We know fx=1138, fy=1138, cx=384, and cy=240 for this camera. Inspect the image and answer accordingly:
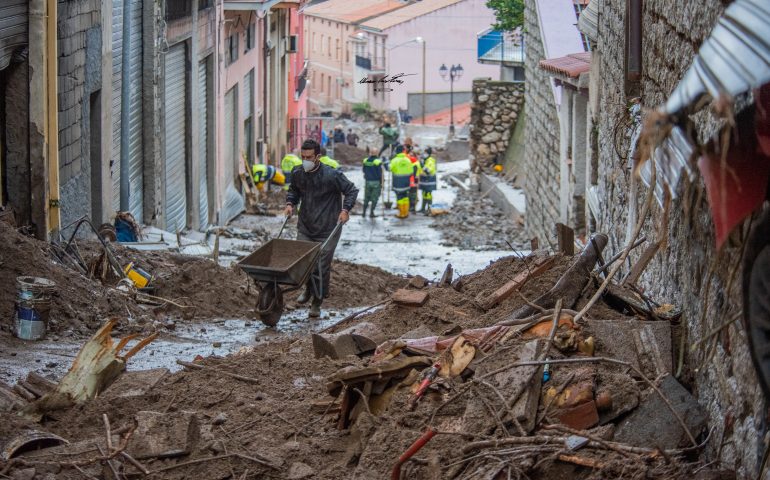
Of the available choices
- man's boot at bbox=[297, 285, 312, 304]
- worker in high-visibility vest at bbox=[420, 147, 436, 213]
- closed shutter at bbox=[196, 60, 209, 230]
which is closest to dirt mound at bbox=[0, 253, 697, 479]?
man's boot at bbox=[297, 285, 312, 304]

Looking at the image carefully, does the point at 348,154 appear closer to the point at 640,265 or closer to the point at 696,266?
the point at 640,265

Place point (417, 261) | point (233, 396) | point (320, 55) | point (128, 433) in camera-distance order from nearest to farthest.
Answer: point (128, 433), point (233, 396), point (417, 261), point (320, 55)

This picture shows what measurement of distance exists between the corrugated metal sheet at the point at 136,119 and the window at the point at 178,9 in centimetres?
154

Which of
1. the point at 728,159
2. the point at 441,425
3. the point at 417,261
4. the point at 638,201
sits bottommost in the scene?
the point at 417,261

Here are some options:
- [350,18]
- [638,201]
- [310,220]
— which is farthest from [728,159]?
[350,18]

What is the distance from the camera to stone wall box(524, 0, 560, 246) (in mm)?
16984

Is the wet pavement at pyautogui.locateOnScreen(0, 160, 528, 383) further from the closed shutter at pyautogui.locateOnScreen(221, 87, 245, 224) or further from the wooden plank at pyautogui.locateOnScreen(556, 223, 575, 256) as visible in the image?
the wooden plank at pyautogui.locateOnScreen(556, 223, 575, 256)

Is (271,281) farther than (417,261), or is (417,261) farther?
(417,261)

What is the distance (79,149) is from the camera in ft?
40.4

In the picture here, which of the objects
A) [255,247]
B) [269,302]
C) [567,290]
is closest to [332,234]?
[269,302]

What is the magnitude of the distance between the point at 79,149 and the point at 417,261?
6.57 metres

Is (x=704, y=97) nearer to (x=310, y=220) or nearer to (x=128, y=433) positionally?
(x=128, y=433)

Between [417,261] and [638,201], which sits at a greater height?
[638,201]

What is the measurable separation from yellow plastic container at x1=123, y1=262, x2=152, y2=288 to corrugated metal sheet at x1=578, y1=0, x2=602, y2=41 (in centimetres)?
536
